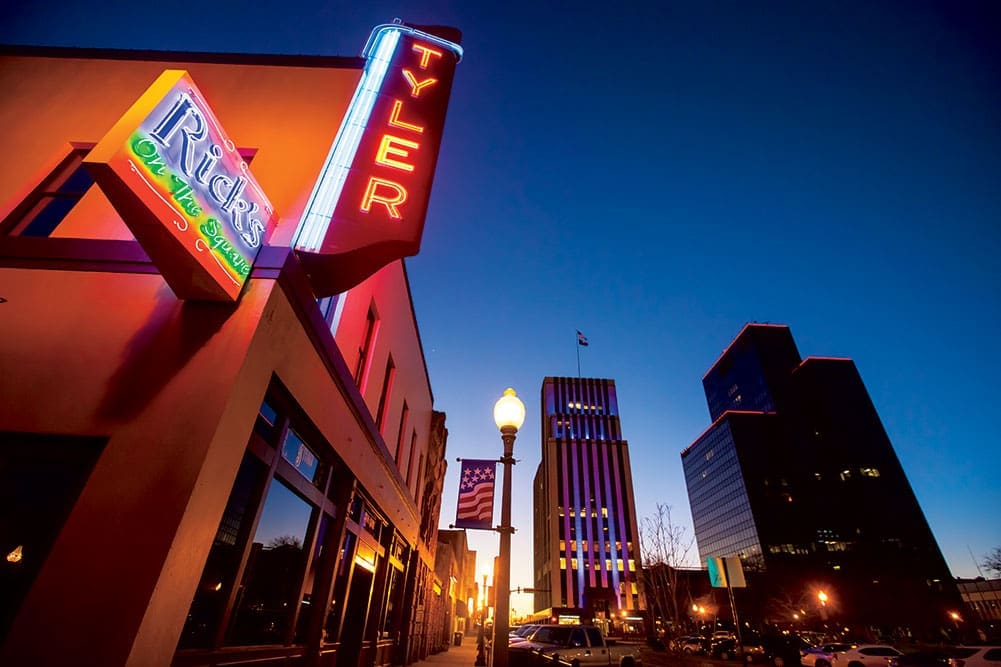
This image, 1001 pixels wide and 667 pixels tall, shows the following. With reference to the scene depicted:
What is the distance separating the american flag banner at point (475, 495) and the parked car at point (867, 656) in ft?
75.0

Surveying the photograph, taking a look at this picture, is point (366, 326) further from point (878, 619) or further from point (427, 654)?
point (878, 619)

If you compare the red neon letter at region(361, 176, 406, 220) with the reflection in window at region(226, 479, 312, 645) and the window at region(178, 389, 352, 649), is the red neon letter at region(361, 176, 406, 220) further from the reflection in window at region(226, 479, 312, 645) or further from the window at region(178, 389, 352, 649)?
the reflection in window at region(226, 479, 312, 645)

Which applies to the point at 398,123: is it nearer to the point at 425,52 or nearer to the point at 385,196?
the point at 385,196

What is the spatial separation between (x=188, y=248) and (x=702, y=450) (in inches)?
5645

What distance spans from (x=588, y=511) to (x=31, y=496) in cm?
10798

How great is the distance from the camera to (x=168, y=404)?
4.40 m

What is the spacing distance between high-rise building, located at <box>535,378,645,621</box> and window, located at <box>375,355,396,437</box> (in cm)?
8389

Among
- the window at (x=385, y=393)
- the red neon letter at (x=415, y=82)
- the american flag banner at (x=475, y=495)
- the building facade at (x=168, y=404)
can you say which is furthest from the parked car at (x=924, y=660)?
the red neon letter at (x=415, y=82)

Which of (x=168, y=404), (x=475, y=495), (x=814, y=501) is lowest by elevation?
(x=168, y=404)

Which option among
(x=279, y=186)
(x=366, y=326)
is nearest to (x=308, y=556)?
(x=366, y=326)

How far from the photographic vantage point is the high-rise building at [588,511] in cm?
9331

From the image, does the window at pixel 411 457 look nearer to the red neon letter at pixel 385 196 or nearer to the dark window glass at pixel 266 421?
the dark window glass at pixel 266 421

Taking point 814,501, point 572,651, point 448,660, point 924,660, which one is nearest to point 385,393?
point 572,651

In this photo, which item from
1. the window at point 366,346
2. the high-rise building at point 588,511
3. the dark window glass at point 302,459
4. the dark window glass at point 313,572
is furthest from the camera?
the high-rise building at point 588,511
